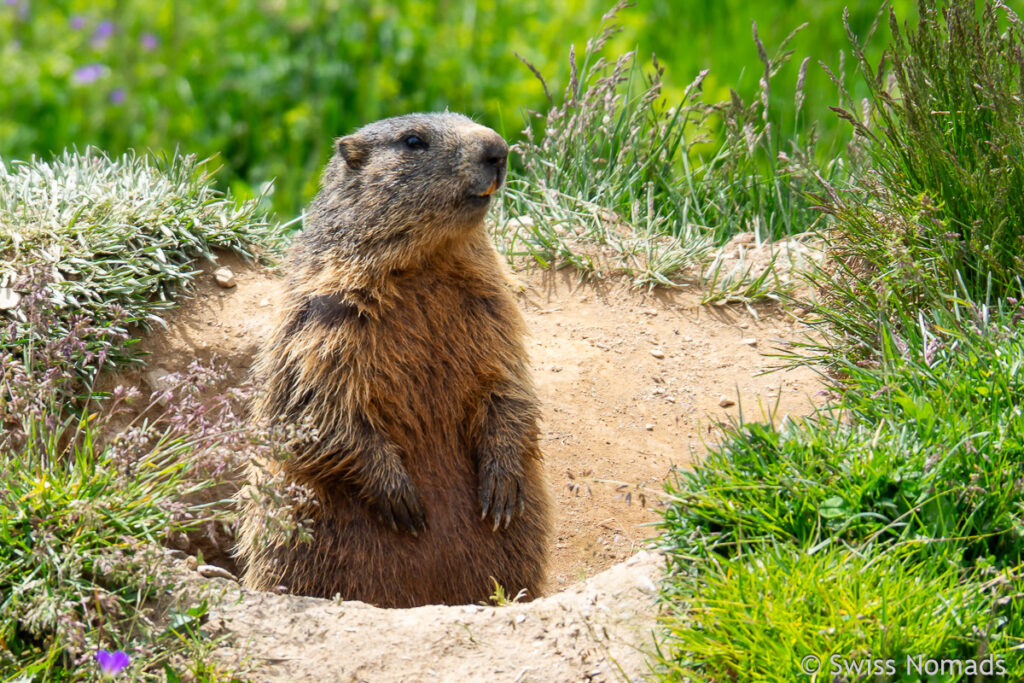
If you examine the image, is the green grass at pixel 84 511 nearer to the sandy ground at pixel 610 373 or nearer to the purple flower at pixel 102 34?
the sandy ground at pixel 610 373

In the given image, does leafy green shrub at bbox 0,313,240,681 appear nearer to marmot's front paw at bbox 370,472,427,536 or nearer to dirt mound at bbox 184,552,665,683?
dirt mound at bbox 184,552,665,683

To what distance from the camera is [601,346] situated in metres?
4.73

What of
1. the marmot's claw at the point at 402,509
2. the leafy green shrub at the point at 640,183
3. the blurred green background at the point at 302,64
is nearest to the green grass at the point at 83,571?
the marmot's claw at the point at 402,509

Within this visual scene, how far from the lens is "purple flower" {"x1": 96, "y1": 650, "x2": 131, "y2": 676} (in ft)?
8.20

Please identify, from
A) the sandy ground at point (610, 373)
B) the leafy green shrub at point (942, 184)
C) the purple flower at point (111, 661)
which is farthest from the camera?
the sandy ground at point (610, 373)

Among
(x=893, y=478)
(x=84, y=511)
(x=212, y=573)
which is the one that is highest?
(x=893, y=478)

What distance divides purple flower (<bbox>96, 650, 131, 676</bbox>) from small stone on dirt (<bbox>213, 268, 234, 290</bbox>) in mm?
2373

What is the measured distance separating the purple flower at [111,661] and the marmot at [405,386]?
0.99 m

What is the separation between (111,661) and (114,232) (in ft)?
7.50

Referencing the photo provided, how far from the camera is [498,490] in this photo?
3844 mm

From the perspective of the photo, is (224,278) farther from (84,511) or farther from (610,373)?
(84,511)

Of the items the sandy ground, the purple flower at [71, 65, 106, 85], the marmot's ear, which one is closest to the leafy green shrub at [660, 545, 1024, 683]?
the sandy ground

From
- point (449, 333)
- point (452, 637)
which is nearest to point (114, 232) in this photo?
point (449, 333)

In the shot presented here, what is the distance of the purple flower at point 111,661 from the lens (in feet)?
8.20
